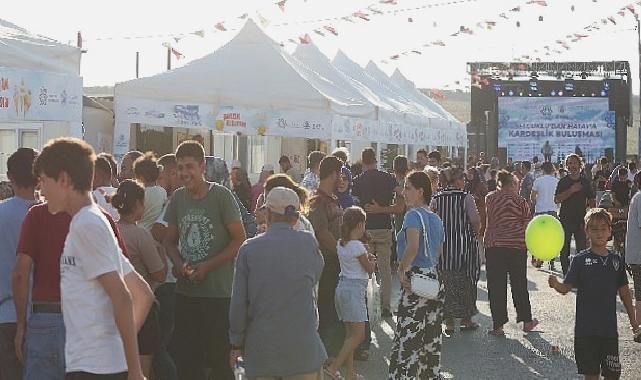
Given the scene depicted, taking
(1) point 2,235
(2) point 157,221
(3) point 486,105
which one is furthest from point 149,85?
(3) point 486,105

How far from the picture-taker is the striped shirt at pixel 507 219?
12625mm

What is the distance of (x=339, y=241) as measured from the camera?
32.2ft

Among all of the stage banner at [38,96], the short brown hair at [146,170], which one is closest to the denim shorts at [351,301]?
the short brown hair at [146,170]

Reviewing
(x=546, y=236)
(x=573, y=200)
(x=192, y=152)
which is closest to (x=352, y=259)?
(x=546, y=236)

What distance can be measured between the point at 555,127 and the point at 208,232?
4622 cm

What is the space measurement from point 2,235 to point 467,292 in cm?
695

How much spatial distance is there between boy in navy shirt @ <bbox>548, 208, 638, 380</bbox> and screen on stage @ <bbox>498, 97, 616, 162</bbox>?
43.6m

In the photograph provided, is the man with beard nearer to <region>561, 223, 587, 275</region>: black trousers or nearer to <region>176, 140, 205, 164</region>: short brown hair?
<region>176, 140, 205, 164</region>: short brown hair

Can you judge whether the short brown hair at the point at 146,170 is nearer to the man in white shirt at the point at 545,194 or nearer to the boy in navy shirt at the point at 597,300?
the boy in navy shirt at the point at 597,300

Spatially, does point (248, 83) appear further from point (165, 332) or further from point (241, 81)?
point (165, 332)

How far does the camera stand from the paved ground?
10.1 meters

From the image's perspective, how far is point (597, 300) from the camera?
8.11 meters

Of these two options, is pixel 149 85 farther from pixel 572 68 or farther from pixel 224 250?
pixel 572 68

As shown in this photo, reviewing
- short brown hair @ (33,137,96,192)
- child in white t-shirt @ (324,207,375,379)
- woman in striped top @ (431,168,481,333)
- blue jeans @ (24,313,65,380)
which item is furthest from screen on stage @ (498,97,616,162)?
short brown hair @ (33,137,96,192)
